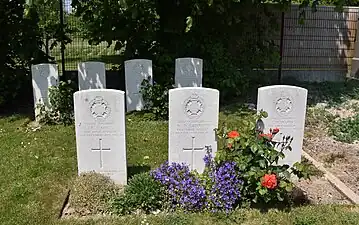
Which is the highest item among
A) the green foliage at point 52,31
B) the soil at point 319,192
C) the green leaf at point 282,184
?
the green foliage at point 52,31

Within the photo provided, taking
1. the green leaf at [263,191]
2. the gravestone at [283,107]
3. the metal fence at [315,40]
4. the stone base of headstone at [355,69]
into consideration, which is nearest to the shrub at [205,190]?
the green leaf at [263,191]

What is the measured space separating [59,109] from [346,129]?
4.74 m

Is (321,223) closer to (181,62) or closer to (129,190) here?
(129,190)

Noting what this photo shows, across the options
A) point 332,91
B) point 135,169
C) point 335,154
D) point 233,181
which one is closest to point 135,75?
point 135,169

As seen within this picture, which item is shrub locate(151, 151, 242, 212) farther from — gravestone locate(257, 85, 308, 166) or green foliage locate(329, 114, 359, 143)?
green foliage locate(329, 114, 359, 143)

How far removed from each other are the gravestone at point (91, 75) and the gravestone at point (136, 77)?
460mm

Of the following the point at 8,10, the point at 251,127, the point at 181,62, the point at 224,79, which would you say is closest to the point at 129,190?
the point at 251,127

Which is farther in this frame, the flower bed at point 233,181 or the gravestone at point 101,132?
the gravestone at point 101,132

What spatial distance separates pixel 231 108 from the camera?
7605 millimetres

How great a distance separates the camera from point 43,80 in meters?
6.63

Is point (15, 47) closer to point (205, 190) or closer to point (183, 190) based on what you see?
point (183, 190)

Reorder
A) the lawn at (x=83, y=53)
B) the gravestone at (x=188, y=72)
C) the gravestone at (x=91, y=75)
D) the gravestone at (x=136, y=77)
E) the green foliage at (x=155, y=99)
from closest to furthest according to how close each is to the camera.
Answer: the green foliage at (x=155, y=99)
the gravestone at (x=91, y=75)
the gravestone at (x=136, y=77)
the gravestone at (x=188, y=72)
the lawn at (x=83, y=53)

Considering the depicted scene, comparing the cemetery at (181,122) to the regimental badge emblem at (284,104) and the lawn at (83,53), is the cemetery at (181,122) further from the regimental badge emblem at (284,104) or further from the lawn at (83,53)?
the lawn at (83,53)

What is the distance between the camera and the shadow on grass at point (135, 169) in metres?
4.49
